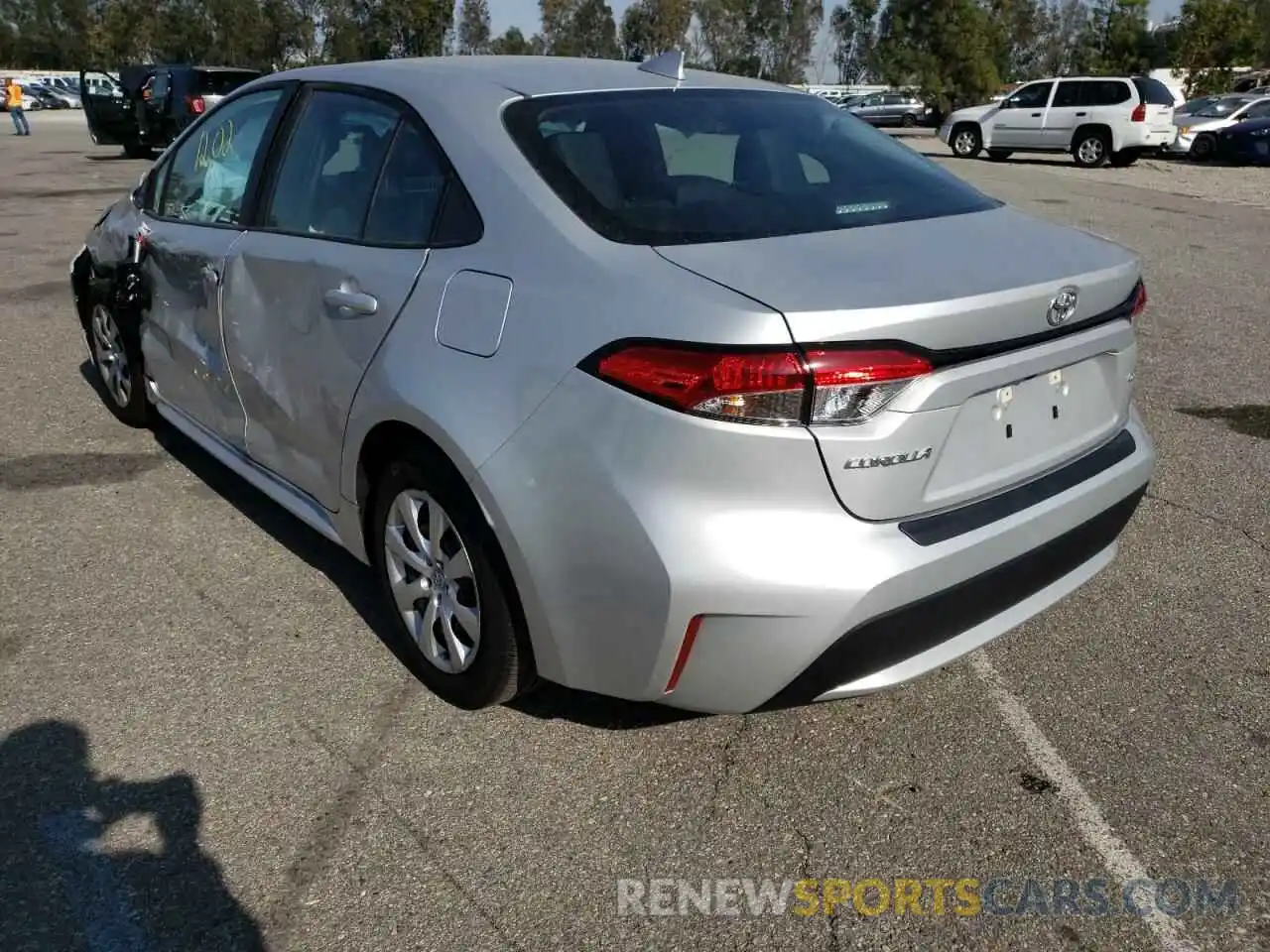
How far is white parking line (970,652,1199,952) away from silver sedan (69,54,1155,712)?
42 cm

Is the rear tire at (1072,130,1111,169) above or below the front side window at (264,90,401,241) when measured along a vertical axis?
below

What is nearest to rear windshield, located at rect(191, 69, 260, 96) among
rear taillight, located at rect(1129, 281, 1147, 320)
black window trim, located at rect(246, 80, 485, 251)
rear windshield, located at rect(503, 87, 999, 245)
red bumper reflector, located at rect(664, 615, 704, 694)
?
black window trim, located at rect(246, 80, 485, 251)

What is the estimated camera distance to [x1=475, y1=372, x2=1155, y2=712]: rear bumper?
2236 mm

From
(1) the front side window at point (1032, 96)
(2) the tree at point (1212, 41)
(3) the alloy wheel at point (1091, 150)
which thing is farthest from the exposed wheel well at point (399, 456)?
(2) the tree at point (1212, 41)

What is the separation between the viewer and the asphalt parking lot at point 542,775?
2.32m

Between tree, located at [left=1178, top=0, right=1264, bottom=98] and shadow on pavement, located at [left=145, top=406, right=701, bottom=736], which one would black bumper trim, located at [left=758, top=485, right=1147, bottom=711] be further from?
tree, located at [left=1178, top=0, right=1264, bottom=98]

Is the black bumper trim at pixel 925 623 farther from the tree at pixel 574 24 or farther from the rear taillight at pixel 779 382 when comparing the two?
the tree at pixel 574 24

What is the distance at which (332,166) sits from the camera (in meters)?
3.37

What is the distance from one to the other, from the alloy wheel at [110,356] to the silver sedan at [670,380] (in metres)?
1.71

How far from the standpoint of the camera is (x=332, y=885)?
7.86 ft

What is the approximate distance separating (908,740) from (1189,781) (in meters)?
0.68

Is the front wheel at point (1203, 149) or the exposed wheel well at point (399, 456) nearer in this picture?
the exposed wheel well at point (399, 456)

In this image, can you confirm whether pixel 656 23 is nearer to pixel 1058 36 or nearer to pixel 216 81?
pixel 1058 36

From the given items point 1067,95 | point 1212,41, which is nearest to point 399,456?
point 1067,95
